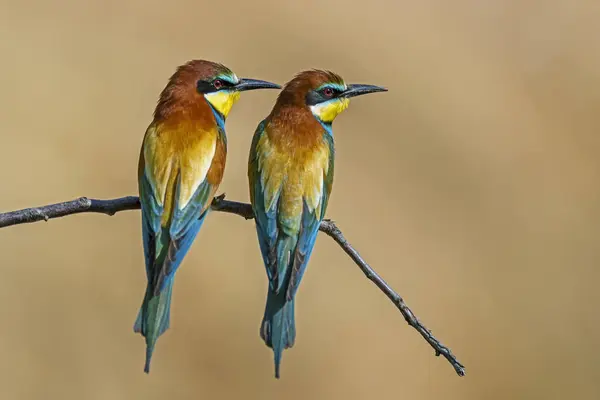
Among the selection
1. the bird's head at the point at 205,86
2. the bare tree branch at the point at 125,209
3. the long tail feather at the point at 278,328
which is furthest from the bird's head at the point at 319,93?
the long tail feather at the point at 278,328

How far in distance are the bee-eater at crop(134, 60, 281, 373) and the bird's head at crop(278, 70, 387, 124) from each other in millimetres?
131

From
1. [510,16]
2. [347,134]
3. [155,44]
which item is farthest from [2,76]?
[510,16]

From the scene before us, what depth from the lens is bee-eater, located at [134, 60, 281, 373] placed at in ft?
7.41

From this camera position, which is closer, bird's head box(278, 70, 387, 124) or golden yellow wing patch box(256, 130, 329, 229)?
golden yellow wing patch box(256, 130, 329, 229)

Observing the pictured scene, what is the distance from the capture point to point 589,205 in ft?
21.7

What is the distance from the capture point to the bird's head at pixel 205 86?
2551 millimetres

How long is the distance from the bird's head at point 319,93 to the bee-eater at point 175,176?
0.13m

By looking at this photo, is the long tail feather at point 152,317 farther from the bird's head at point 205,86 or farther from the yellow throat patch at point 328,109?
the yellow throat patch at point 328,109

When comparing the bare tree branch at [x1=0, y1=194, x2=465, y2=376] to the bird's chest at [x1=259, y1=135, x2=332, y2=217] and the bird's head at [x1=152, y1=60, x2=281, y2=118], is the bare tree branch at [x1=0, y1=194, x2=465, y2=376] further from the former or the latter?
the bird's head at [x1=152, y1=60, x2=281, y2=118]

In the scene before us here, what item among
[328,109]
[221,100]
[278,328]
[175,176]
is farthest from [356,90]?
[278,328]

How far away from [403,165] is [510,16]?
1.89 meters

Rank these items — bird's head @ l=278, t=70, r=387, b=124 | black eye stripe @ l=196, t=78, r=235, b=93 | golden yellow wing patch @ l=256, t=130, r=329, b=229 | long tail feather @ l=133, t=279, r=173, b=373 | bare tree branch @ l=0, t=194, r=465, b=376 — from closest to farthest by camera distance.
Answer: bare tree branch @ l=0, t=194, r=465, b=376
long tail feather @ l=133, t=279, r=173, b=373
golden yellow wing patch @ l=256, t=130, r=329, b=229
black eye stripe @ l=196, t=78, r=235, b=93
bird's head @ l=278, t=70, r=387, b=124

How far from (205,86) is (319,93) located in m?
0.33

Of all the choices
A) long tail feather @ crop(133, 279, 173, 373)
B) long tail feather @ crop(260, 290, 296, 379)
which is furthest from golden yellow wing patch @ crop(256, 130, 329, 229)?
long tail feather @ crop(133, 279, 173, 373)
